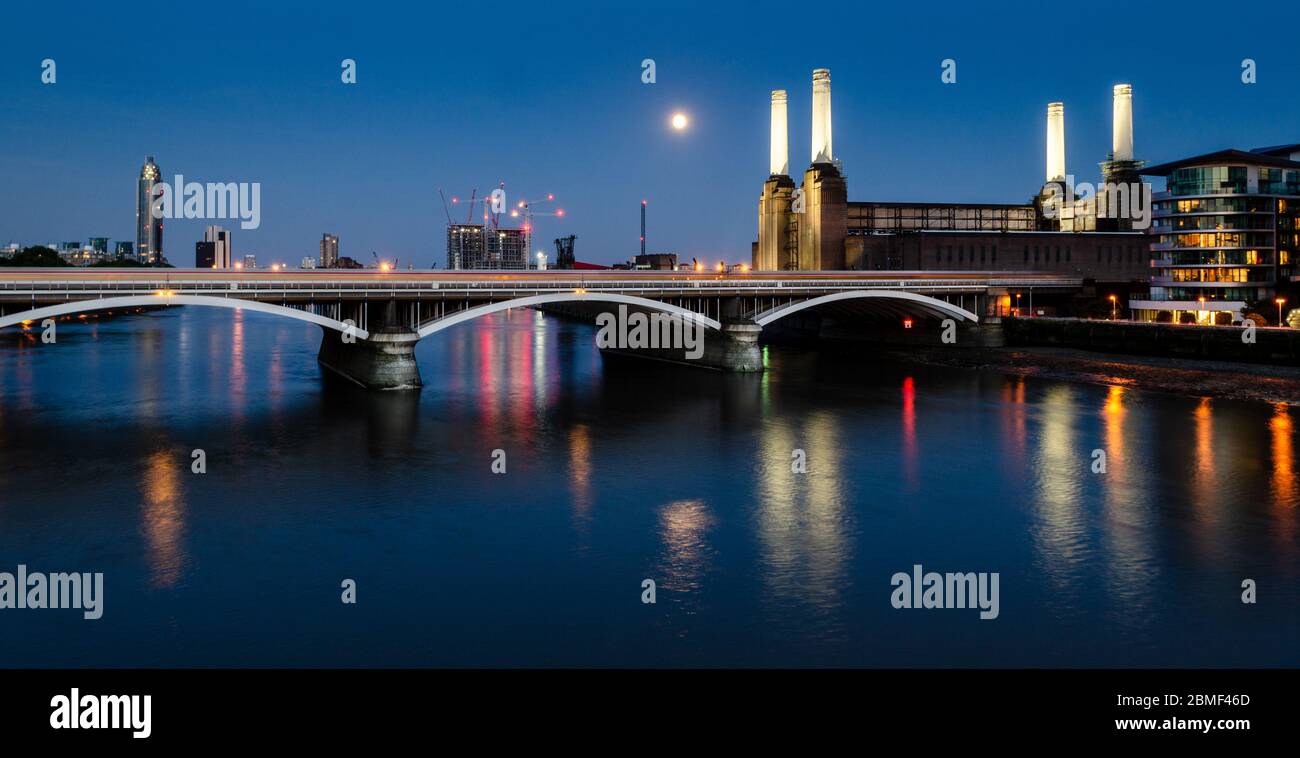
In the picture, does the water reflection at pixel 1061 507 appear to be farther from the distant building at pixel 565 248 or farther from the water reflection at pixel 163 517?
the distant building at pixel 565 248

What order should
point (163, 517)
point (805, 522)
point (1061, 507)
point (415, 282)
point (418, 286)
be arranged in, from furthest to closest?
point (418, 286), point (415, 282), point (1061, 507), point (163, 517), point (805, 522)

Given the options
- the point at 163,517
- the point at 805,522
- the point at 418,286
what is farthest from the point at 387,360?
the point at 805,522

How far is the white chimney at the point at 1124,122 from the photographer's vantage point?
11569 cm

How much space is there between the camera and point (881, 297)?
241 feet

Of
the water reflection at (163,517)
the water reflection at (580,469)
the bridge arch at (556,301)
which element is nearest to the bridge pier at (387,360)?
the bridge arch at (556,301)

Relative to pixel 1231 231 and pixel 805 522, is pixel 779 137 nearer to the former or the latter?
pixel 1231 231

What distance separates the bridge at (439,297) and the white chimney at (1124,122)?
149 ft

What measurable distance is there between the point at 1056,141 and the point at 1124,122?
1437cm

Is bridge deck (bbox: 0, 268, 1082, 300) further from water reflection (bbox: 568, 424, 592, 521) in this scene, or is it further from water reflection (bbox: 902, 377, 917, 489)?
water reflection (bbox: 568, 424, 592, 521)

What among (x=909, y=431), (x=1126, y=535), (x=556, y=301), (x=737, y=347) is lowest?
(x=1126, y=535)

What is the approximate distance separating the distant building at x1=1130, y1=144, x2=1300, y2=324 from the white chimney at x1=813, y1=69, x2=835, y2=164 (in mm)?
35992

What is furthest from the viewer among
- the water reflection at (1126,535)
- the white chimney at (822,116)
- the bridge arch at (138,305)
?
the white chimney at (822,116)

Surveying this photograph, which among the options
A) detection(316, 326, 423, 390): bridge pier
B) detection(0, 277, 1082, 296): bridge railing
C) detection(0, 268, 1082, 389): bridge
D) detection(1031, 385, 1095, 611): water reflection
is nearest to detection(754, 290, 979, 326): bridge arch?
detection(0, 268, 1082, 389): bridge
